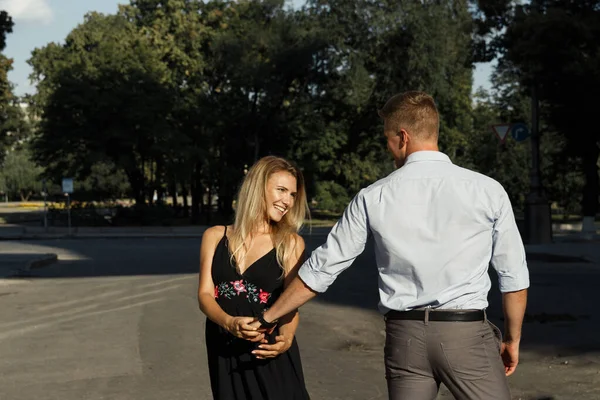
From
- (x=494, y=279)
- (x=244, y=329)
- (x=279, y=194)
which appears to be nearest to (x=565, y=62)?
(x=494, y=279)

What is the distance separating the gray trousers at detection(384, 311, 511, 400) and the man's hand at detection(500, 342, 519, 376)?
131 millimetres

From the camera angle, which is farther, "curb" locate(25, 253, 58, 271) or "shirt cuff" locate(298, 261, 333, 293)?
"curb" locate(25, 253, 58, 271)

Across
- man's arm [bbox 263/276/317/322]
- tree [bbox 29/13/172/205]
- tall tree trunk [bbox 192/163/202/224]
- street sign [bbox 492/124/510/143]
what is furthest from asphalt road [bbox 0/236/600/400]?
tall tree trunk [bbox 192/163/202/224]

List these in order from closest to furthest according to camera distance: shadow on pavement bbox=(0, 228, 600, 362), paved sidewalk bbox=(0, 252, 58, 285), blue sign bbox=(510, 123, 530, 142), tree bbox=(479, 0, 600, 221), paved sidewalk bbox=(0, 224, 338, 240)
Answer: shadow on pavement bbox=(0, 228, 600, 362)
paved sidewalk bbox=(0, 252, 58, 285)
tree bbox=(479, 0, 600, 221)
blue sign bbox=(510, 123, 530, 142)
paved sidewalk bbox=(0, 224, 338, 240)

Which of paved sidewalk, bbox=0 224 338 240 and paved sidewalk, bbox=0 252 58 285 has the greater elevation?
paved sidewalk, bbox=0 252 58 285

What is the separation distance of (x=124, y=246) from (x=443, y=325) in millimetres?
27894

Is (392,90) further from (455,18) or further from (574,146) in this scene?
(574,146)

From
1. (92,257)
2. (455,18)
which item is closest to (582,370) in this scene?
(92,257)

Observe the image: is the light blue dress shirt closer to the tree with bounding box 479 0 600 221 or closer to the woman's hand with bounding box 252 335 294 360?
the woman's hand with bounding box 252 335 294 360

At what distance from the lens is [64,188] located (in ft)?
134

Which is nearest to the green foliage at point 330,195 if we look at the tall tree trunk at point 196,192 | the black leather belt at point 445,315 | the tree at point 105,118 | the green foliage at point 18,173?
the tall tree trunk at point 196,192

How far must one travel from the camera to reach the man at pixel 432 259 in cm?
352

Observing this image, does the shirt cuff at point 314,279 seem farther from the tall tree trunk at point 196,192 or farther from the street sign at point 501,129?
the tall tree trunk at point 196,192

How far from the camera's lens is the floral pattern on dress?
4039 mm
